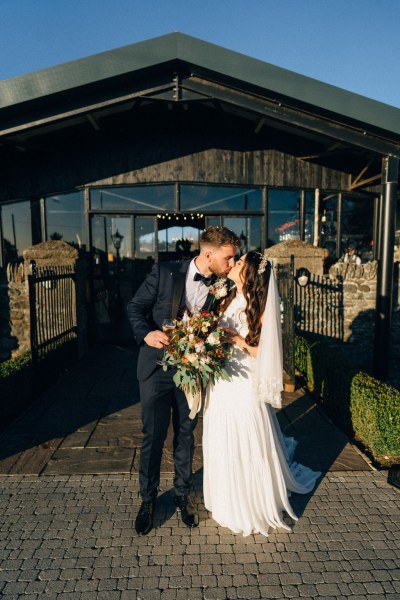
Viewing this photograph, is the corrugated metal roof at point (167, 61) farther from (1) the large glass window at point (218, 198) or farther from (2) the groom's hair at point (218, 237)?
(2) the groom's hair at point (218, 237)

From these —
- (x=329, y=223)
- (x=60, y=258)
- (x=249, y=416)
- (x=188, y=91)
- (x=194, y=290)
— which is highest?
(x=188, y=91)

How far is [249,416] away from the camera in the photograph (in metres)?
2.99

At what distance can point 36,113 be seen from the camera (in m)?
7.24

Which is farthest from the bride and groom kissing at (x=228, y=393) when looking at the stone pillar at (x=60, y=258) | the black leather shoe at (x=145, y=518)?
the stone pillar at (x=60, y=258)

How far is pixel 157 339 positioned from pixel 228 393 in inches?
30.0

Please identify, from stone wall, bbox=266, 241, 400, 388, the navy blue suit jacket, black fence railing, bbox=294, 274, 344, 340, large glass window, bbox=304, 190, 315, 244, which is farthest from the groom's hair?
large glass window, bbox=304, 190, 315, 244

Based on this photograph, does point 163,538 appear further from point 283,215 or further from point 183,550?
point 283,215

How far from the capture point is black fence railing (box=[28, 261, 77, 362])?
595 centimetres

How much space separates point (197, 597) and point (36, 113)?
805cm

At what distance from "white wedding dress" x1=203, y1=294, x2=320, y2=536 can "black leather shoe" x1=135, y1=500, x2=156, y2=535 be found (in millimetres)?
493

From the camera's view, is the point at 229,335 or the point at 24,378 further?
the point at 24,378

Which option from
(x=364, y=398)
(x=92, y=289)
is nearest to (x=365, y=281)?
(x=364, y=398)

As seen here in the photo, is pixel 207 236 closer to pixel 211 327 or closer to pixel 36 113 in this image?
pixel 211 327

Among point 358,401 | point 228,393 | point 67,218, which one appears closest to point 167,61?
point 67,218
